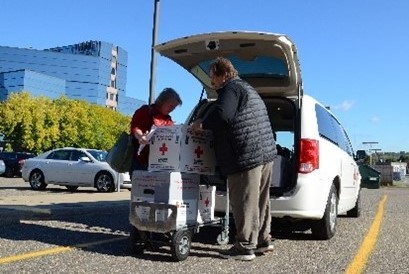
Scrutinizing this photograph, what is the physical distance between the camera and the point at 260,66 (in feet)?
21.8

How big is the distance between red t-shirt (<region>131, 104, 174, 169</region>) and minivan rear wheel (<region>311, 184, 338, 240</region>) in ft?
7.57

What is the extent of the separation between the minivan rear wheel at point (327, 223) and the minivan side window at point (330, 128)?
73cm

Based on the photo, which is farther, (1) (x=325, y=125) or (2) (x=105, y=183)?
(2) (x=105, y=183)

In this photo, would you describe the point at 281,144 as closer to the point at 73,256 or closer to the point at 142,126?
the point at 142,126

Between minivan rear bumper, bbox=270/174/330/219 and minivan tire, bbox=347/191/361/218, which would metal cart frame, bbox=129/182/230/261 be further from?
minivan tire, bbox=347/191/361/218

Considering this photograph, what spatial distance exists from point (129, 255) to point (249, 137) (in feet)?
5.53

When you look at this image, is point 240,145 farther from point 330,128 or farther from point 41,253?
point 330,128

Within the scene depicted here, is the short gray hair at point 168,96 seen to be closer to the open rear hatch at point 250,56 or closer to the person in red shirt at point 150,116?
the person in red shirt at point 150,116

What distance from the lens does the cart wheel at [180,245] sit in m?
5.09

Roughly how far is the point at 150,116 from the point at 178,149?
693 millimetres

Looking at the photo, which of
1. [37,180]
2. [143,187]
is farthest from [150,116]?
[37,180]

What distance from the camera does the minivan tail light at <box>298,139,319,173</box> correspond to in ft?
20.3

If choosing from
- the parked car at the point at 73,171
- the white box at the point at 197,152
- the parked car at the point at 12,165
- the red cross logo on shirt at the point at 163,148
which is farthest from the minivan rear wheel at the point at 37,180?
the red cross logo on shirt at the point at 163,148

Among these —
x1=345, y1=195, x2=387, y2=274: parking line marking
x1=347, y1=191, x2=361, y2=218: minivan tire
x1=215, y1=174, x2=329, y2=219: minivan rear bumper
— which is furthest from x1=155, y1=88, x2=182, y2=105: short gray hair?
x1=347, y1=191, x2=361, y2=218: minivan tire
